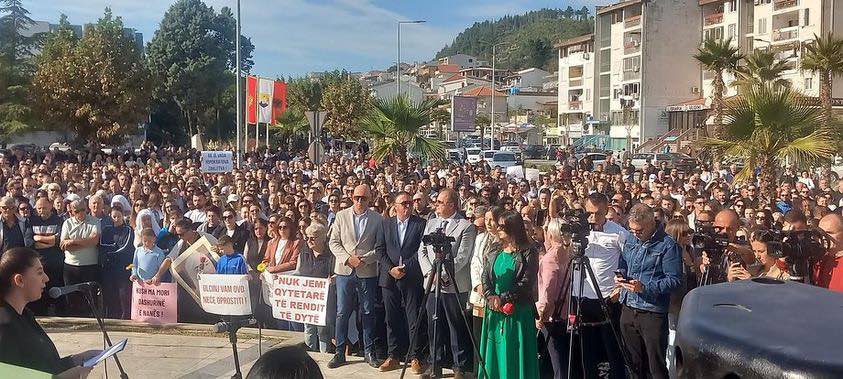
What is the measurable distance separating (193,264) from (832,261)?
21.3ft

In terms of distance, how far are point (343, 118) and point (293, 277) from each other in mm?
40654

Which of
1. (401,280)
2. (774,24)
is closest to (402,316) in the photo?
(401,280)

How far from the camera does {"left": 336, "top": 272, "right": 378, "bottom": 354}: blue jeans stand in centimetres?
804

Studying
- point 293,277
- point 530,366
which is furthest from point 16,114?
point 530,366

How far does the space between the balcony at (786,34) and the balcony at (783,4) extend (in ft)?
5.76

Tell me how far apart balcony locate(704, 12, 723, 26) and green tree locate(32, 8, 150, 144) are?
47307 millimetres

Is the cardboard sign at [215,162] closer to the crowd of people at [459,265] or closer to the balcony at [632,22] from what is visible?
the crowd of people at [459,265]

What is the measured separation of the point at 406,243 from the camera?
7.93m

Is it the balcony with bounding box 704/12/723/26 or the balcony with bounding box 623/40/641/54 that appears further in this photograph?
the balcony with bounding box 623/40/641/54

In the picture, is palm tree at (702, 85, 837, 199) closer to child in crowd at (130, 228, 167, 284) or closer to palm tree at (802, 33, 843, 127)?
palm tree at (802, 33, 843, 127)

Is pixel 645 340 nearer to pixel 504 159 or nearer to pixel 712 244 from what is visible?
pixel 712 244

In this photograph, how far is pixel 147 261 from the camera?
962 centimetres

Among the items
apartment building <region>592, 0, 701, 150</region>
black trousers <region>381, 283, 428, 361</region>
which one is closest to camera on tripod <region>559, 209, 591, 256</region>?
black trousers <region>381, 283, 428, 361</region>

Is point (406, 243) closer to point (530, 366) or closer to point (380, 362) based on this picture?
point (380, 362)
